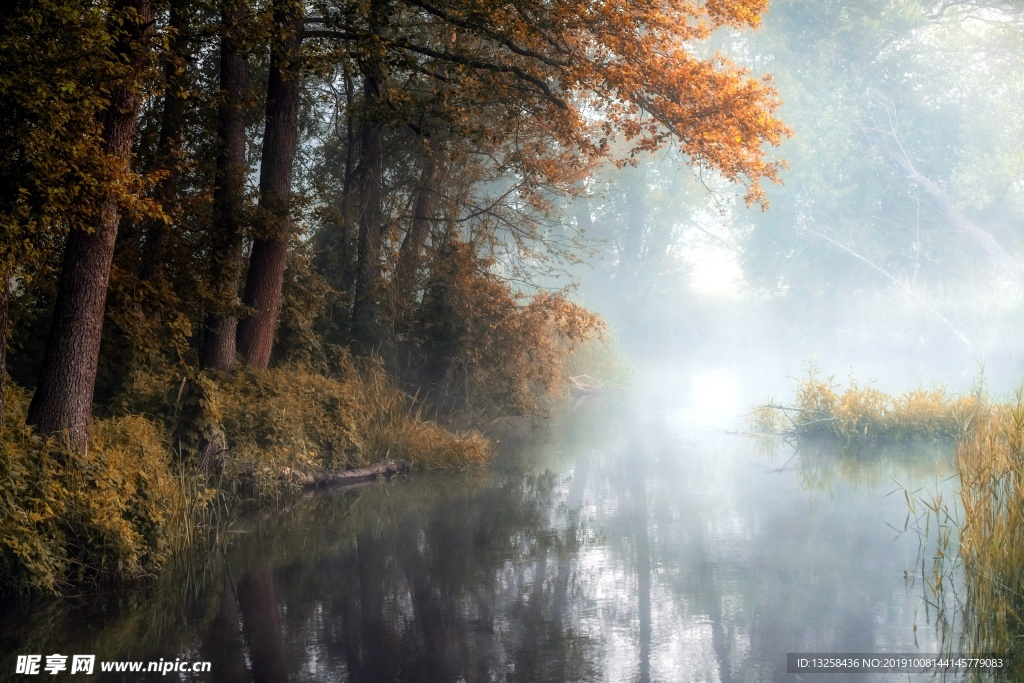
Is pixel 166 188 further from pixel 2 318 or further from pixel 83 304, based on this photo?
pixel 2 318

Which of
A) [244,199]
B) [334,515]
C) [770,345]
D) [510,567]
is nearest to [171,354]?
[244,199]

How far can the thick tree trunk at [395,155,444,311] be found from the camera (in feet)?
56.9

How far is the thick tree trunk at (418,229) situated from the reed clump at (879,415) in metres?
6.88

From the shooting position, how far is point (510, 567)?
364 inches

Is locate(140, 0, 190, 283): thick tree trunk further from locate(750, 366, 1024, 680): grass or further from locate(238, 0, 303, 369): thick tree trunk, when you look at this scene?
locate(750, 366, 1024, 680): grass

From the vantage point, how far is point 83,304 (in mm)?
8688

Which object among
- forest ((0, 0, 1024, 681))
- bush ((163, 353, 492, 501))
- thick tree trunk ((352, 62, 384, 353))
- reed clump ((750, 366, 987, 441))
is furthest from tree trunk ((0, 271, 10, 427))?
reed clump ((750, 366, 987, 441))

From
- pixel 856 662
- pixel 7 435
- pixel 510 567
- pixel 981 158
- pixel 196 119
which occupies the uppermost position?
→ pixel 981 158

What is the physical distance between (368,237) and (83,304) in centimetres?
898

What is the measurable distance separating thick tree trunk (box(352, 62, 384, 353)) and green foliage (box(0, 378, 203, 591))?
752 cm

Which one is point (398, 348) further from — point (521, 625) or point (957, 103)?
point (957, 103)

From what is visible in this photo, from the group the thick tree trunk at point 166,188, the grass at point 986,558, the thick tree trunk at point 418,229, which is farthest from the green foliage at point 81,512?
the thick tree trunk at point 418,229

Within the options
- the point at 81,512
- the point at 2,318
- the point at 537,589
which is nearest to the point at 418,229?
the point at 2,318

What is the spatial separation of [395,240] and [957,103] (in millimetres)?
26845
